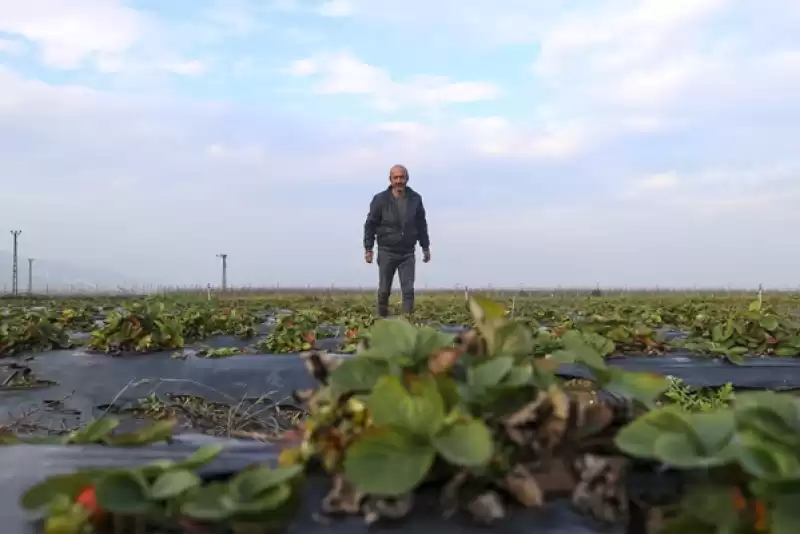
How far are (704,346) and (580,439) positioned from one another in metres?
4.90

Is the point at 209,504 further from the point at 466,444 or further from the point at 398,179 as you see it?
the point at 398,179

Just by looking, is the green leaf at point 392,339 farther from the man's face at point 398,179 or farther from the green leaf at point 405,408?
the man's face at point 398,179

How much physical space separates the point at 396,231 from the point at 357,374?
25.9 feet

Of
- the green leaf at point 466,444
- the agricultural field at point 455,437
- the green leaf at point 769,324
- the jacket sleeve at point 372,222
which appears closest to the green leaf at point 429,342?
the agricultural field at point 455,437

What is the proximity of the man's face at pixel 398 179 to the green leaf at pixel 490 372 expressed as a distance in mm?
7916

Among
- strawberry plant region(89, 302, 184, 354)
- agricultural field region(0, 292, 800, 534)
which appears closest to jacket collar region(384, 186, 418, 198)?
strawberry plant region(89, 302, 184, 354)

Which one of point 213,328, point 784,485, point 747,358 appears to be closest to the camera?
point 784,485

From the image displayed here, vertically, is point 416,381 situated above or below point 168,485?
above

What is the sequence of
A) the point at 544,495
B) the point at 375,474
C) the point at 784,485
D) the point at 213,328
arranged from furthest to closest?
1. the point at 213,328
2. the point at 544,495
3. the point at 375,474
4. the point at 784,485

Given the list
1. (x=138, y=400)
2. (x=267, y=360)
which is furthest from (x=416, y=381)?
(x=267, y=360)

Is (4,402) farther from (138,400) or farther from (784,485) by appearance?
(784,485)

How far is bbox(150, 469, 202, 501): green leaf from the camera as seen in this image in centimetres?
119

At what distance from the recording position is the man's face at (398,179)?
923cm

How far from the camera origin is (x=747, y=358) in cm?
559
